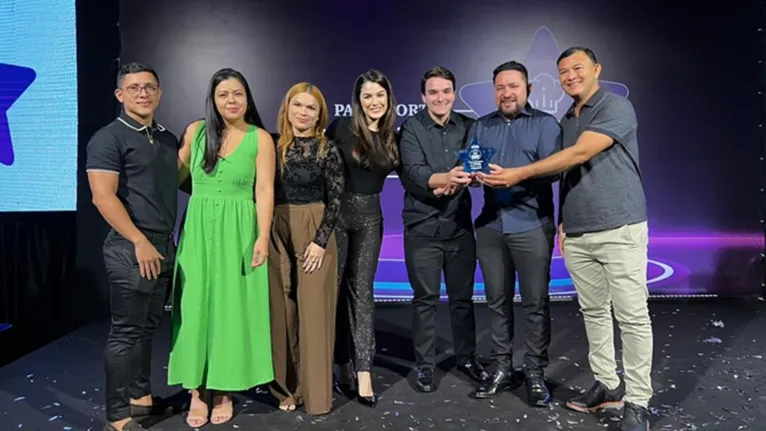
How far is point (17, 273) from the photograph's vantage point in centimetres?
378

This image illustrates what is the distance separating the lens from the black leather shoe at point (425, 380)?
2930 mm

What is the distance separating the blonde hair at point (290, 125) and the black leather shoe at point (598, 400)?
5.41ft

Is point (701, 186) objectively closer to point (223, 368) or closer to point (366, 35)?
point (366, 35)

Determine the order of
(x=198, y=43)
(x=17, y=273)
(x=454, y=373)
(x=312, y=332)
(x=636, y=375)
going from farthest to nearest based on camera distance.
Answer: (x=198, y=43)
(x=17, y=273)
(x=454, y=373)
(x=312, y=332)
(x=636, y=375)

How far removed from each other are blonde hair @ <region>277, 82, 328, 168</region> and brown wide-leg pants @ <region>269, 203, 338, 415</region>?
0.25 m

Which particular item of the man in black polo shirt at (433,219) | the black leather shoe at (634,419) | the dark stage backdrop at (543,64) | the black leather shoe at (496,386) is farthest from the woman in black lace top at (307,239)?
the dark stage backdrop at (543,64)

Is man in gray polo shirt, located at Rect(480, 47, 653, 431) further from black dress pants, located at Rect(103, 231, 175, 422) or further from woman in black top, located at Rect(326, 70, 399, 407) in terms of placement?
black dress pants, located at Rect(103, 231, 175, 422)

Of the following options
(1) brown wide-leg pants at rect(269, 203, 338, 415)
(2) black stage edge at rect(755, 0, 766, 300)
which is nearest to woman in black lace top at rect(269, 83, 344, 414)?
(1) brown wide-leg pants at rect(269, 203, 338, 415)

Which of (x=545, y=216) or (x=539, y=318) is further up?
(x=545, y=216)

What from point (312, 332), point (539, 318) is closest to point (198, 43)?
point (312, 332)

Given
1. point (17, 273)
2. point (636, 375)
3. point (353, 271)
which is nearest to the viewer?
point (636, 375)

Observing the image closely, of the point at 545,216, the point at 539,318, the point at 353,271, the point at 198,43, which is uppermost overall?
the point at 198,43

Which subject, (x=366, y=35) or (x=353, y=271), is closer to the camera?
(x=353, y=271)

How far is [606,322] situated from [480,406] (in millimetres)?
704
